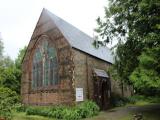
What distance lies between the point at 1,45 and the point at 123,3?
41018 mm

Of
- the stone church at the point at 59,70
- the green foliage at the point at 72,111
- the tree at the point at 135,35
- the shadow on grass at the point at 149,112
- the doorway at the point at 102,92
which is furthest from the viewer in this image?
the doorway at the point at 102,92

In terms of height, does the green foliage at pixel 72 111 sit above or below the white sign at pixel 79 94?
below

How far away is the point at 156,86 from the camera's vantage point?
15070 millimetres

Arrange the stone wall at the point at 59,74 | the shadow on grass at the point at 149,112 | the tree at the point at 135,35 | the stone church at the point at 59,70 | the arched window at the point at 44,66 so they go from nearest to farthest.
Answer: the tree at the point at 135,35, the shadow on grass at the point at 149,112, the stone wall at the point at 59,74, the stone church at the point at 59,70, the arched window at the point at 44,66

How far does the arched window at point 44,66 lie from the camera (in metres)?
26.2

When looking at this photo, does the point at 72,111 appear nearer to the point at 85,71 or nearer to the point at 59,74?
the point at 59,74

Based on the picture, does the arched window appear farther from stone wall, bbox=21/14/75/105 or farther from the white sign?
the white sign

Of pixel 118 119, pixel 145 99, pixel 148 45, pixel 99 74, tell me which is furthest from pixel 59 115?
pixel 145 99

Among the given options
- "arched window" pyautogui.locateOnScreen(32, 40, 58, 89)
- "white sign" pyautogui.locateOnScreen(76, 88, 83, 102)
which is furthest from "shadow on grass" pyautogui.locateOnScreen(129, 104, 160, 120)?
"arched window" pyautogui.locateOnScreen(32, 40, 58, 89)

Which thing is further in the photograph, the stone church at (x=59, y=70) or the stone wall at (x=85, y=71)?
the stone wall at (x=85, y=71)

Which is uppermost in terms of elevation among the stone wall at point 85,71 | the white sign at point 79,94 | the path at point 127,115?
the stone wall at point 85,71

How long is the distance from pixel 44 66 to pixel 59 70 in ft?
11.0

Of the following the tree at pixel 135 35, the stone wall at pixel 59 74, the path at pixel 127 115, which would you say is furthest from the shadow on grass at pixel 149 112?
the stone wall at pixel 59 74

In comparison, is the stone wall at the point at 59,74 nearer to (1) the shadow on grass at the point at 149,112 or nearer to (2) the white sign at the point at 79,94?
(2) the white sign at the point at 79,94
